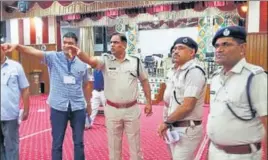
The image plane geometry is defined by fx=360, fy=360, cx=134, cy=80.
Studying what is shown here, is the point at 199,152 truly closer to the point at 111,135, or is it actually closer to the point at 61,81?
the point at 111,135

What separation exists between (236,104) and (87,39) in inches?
307

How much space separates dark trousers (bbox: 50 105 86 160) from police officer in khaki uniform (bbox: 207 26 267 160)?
1375mm

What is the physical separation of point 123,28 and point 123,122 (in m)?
5.83

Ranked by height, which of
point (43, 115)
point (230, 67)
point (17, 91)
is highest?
point (230, 67)

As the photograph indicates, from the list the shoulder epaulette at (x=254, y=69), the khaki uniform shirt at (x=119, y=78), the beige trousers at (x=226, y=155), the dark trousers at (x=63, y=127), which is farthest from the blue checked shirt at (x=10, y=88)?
the shoulder epaulette at (x=254, y=69)

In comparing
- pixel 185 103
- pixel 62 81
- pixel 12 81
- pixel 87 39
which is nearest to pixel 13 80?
pixel 12 81

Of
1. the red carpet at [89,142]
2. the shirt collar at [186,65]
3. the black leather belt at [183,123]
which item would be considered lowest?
the red carpet at [89,142]

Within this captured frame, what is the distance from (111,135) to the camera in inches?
107

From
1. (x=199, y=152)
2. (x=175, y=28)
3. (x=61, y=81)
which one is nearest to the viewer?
(x=61, y=81)

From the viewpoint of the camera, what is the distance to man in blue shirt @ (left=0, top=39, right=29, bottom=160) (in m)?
2.00

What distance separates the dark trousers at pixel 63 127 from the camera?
268 cm

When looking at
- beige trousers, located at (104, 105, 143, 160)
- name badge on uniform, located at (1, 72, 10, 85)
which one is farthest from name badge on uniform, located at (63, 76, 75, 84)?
name badge on uniform, located at (1, 72, 10, 85)

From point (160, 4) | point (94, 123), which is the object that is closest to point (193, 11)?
point (160, 4)

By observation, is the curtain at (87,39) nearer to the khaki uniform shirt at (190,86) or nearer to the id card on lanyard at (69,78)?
the id card on lanyard at (69,78)
